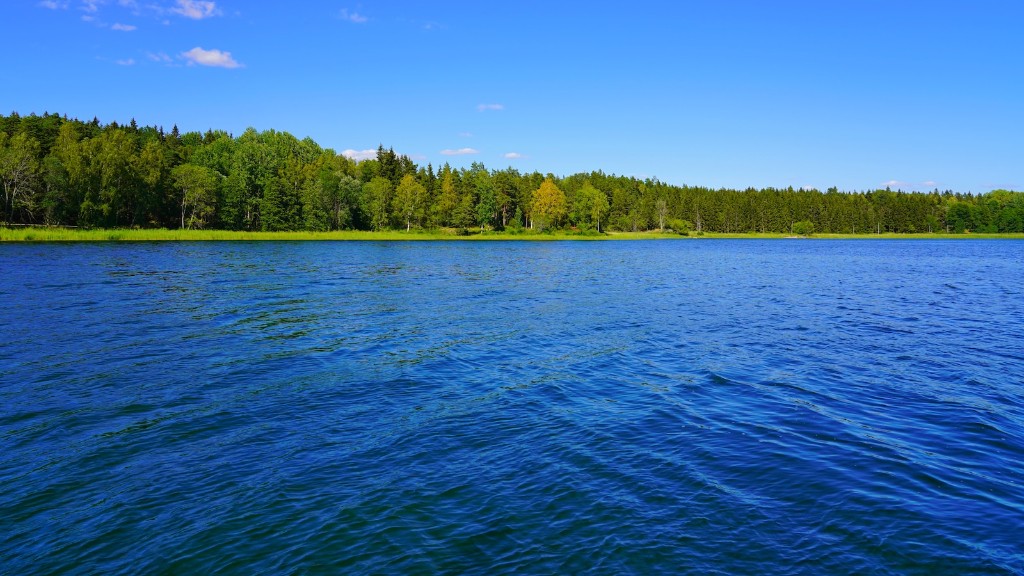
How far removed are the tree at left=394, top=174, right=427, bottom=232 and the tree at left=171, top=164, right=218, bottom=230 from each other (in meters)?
40.7

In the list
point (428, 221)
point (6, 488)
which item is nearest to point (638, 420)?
point (6, 488)

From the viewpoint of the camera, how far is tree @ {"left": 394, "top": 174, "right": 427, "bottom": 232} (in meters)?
143

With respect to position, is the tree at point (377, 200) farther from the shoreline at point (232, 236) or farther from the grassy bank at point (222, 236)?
the shoreline at point (232, 236)

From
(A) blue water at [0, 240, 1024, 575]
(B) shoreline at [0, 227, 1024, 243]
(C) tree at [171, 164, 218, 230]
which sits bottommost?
(A) blue water at [0, 240, 1024, 575]

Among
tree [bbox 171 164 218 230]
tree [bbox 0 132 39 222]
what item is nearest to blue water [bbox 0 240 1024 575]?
tree [bbox 0 132 39 222]

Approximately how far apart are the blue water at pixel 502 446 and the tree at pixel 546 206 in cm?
14047

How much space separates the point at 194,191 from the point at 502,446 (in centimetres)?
11476

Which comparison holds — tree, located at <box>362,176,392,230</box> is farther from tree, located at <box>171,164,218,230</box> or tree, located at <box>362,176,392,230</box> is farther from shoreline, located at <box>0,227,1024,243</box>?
tree, located at <box>171,164,218,230</box>

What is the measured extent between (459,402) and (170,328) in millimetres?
14724

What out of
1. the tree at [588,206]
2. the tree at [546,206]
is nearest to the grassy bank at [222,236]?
the tree at [546,206]

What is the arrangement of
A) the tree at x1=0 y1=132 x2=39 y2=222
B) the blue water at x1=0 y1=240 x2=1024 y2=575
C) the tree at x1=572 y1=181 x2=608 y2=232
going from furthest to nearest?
1. the tree at x1=572 y1=181 x2=608 y2=232
2. the tree at x1=0 y1=132 x2=39 y2=222
3. the blue water at x1=0 y1=240 x2=1024 y2=575

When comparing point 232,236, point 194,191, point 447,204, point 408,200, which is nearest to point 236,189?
point 194,191

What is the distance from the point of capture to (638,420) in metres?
12.6

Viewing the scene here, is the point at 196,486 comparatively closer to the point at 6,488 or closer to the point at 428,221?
the point at 6,488
